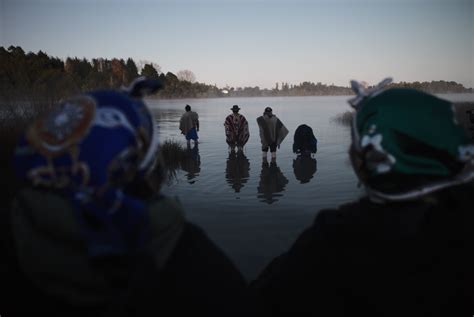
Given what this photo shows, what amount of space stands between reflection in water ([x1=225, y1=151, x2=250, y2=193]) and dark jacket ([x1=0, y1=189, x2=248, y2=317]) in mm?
6004

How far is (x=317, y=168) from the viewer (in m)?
9.16

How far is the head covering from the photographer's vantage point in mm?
986

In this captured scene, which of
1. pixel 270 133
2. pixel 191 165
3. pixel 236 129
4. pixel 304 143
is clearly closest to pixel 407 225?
pixel 191 165

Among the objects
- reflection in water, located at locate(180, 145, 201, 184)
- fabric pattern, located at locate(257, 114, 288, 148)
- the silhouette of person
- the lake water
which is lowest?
the lake water

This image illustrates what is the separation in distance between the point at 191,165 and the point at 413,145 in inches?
362

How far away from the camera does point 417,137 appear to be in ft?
3.20

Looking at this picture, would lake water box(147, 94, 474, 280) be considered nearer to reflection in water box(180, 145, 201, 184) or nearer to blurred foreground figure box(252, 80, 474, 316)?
reflection in water box(180, 145, 201, 184)

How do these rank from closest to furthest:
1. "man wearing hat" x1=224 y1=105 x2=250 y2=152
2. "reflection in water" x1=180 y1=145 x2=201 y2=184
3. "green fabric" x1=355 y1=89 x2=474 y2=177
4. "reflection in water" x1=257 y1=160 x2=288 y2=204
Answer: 1. "green fabric" x1=355 y1=89 x2=474 y2=177
2. "reflection in water" x1=257 y1=160 x2=288 y2=204
3. "reflection in water" x1=180 y1=145 x2=201 y2=184
4. "man wearing hat" x1=224 y1=105 x2=250 y2=152

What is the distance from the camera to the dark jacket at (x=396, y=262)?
0.99m

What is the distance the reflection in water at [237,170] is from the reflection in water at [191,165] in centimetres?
97

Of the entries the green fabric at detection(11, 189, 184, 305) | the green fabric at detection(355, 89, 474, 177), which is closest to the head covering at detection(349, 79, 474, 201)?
the green fabric at detection(355, 89, 474, 177)

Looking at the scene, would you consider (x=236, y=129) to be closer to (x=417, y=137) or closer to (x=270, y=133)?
(x=270, y=133)

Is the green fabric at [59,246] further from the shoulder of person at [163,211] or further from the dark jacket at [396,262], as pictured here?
the dark jacket at [396,262]

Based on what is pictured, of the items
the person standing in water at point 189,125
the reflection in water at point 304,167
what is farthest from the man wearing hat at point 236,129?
the reflection in water at point 304,167
